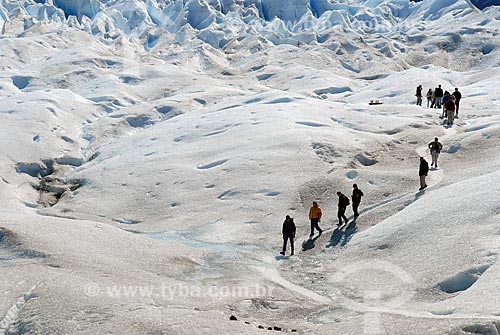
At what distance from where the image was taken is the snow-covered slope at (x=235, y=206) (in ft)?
44.6

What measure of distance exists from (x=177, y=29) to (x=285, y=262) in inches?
4300

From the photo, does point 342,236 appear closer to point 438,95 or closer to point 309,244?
point 309,244

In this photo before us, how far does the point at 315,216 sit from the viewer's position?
22391 millimetres

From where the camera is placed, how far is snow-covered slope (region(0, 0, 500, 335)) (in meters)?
13.6

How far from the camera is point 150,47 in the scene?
11250 centimetres

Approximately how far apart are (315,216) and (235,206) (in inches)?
206

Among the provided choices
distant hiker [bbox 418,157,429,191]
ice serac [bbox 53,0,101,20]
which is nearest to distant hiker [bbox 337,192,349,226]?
distant hiker [bbox 418,157,429,191]

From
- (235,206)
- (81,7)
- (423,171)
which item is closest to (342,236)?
(423,171)

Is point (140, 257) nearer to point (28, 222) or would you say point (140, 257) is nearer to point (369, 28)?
point (28, 222)

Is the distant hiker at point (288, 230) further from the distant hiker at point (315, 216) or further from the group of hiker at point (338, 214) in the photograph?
the distant hiker at point (315, 216)

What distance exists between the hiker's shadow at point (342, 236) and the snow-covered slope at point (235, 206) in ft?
0.44

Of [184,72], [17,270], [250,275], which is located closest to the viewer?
[17,270]

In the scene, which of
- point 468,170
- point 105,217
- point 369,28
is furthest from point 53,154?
point 369,28

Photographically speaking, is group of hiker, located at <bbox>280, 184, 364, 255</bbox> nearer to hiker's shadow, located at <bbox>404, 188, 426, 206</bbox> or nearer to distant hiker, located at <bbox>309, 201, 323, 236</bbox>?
distant hiker, located at <bbox>309, 201, 323, 236</bbox>
